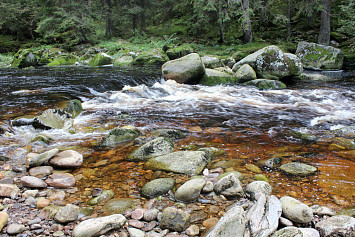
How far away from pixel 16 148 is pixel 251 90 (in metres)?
9.03

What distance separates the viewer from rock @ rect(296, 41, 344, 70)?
14797mm

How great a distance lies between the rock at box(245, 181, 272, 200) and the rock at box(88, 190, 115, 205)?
173 cm

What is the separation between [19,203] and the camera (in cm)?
280

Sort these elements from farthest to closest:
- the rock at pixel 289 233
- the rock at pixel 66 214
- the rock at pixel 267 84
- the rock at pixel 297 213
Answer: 1. the rock at pixel 267 84
2. the rock at pixel 66 214
3. the rock at pixel 297 213
4. the rock at pixel 289 233

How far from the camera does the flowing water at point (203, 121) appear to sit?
3.48m

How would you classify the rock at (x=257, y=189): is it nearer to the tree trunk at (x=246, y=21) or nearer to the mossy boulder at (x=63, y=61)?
the tree trunk at (x=246, y=21)

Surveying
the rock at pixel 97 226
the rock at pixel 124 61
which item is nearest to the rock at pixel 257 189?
the rock at pixel 97 226

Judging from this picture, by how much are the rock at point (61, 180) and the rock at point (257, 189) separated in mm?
2361

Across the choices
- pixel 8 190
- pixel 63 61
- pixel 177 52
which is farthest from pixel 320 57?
pixel 63 61

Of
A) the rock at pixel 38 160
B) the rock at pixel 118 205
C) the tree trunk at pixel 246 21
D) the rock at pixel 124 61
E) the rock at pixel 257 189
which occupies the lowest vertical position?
the rock at pixel 118 205

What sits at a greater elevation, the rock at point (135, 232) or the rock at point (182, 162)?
the rock at point (182, 162)

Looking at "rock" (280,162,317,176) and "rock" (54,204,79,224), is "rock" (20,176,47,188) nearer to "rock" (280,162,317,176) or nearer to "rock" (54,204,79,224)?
"rock" (54,204,79,224)

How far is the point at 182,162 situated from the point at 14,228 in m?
2.22

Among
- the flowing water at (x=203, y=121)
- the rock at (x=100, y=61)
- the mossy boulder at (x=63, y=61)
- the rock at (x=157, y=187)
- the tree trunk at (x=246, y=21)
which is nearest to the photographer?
the rock at (x=157, y=187)
